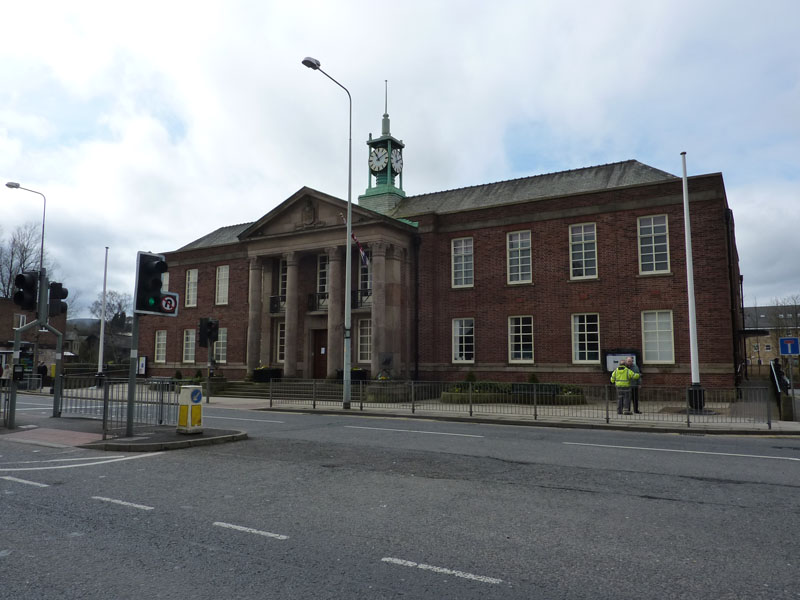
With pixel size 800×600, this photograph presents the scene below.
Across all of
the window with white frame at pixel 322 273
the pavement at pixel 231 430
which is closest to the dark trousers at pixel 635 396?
the pavement at pixel 231 430

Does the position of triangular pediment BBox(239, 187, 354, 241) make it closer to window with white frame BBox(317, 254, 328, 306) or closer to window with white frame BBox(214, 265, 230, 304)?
window with white frame BBox(317, 254, 328, 306)

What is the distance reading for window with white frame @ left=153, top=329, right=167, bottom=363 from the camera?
38.1 meters

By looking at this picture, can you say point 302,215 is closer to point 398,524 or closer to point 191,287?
point 191,287

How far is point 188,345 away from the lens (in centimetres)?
3716

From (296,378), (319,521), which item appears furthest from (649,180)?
(319,521)

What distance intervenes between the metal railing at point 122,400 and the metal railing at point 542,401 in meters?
6.91

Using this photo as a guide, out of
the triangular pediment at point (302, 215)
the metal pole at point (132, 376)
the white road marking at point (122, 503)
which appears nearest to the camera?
the white road marking at point (122, 503)

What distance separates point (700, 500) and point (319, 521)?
14.1 feet

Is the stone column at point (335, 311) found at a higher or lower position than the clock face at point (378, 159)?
lower

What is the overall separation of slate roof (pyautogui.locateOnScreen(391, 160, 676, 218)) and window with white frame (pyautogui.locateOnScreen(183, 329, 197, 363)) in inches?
600

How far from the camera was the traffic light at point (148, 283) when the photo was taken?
11039mm

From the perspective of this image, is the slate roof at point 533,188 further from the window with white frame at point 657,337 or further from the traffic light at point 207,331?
the traffic light at point 207,331

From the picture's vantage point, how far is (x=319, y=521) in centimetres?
564

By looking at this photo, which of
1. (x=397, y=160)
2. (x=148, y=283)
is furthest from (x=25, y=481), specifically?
(x=397, y=160)
